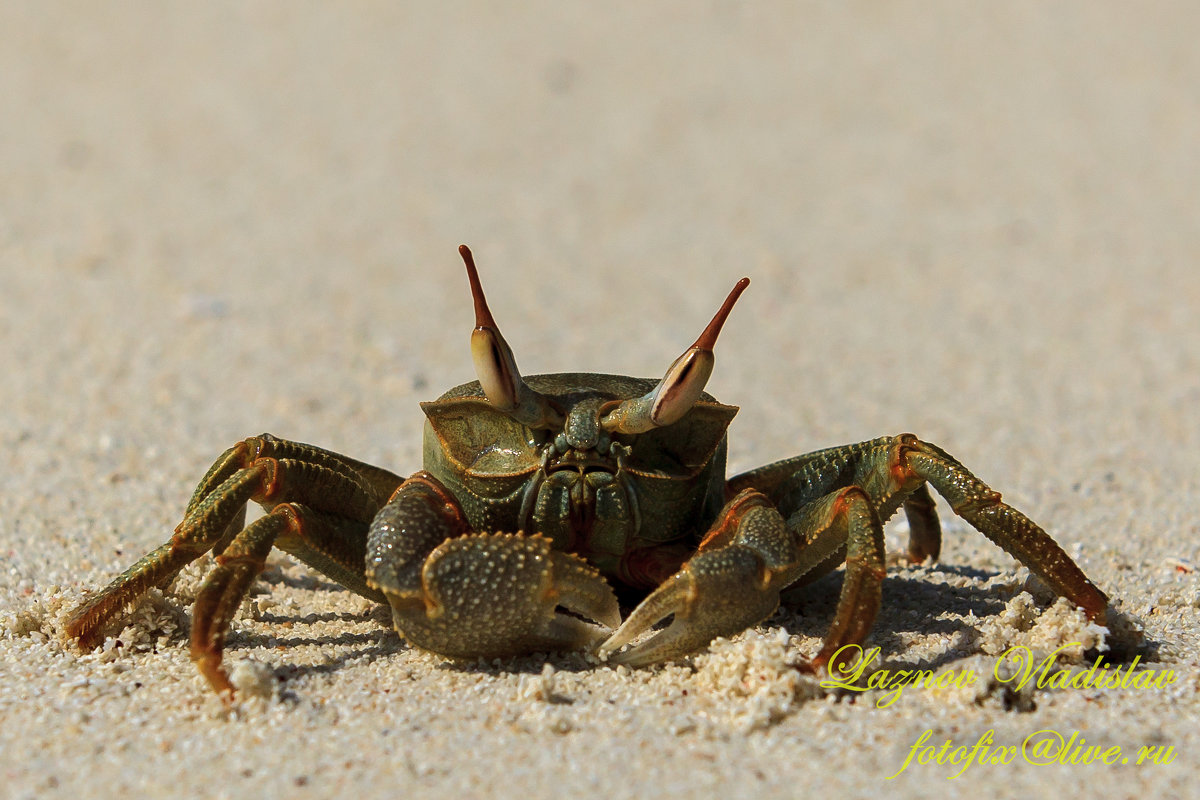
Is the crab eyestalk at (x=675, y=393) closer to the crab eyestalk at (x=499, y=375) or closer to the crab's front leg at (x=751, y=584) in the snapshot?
the crab eyestalk at (x=499, y=375)

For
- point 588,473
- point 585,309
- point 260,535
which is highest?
point 585,309

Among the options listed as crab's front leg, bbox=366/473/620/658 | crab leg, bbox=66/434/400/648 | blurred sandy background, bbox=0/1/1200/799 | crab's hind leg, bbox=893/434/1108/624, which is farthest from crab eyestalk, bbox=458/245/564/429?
crab's hind leg, bbox=893/434/1108/624

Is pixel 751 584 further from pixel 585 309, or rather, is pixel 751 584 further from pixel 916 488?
pixel 585 309

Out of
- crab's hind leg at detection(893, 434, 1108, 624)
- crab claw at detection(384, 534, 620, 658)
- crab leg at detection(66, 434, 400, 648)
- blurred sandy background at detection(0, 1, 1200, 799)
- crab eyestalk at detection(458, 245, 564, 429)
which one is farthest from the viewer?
crab's hind leg at detection(893, 434, 1108, 624)

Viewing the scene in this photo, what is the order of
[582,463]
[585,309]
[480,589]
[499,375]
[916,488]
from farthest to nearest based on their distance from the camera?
1. [585,309]
2. [916,488]
3. [582,463]
4. [499,375]
5. [480,589]

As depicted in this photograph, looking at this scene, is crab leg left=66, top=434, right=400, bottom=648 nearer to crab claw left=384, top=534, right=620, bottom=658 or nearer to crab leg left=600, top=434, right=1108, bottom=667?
crab claw left=384, top=534, right=620, bottom=658

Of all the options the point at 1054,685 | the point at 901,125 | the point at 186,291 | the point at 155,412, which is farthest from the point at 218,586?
the point at 901,125

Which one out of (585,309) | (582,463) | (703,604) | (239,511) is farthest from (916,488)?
(585,309)
